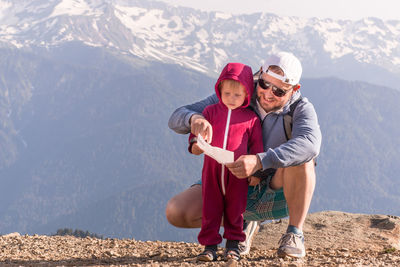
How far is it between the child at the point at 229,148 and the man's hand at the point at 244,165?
29cm

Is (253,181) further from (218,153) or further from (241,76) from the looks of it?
(241,76)

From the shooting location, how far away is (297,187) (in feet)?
18.0

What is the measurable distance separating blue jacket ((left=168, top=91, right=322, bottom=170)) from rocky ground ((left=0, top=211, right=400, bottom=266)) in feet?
3.58

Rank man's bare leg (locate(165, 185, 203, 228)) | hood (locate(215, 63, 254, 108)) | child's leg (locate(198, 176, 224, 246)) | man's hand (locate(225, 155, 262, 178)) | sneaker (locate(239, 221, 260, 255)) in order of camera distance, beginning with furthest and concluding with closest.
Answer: sneaker (locate(239, 221, 260, 255)) → man's bare leg (locate(165, 185, 203, 228)) → child's leg (locate(198, 176, 224, 246)) → hood (locate(215, 63, 254, 108)) → man's hand (locate(225, 155, 262, 178))

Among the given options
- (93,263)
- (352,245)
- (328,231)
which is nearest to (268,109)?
(93,263)

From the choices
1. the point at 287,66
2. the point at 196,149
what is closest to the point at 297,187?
the point at 196,149

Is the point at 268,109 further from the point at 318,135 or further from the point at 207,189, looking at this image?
the point at 207,189

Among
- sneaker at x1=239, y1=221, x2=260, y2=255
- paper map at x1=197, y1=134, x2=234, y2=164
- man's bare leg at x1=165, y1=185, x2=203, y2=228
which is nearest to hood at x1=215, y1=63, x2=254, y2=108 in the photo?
paper map at x1=197, y1=134, x2=234, y2=164

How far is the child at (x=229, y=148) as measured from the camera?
5.24 m

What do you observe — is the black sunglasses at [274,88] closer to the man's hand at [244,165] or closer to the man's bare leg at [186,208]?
the man's hand at [244,165]

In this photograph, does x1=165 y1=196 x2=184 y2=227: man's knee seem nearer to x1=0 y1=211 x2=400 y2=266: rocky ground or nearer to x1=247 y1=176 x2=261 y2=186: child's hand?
x1=0 y1=211 x2=400 y2=266: rocky ground

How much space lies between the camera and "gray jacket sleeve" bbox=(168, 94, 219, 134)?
5.56 meters

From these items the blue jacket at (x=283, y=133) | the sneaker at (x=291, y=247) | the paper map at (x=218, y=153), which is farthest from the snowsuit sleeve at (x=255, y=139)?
the sneaker at (x=291, y=247)

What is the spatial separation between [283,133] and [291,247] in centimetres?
127
